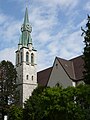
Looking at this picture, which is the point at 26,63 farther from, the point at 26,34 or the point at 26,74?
the point at 26,34

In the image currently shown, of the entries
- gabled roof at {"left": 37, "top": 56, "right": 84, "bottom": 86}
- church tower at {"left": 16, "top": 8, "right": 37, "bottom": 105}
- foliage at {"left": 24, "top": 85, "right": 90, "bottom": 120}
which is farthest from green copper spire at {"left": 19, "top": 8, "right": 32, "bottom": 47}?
foliage at {"left": 24, "top": 85, "right": 90, "bottom": 120}

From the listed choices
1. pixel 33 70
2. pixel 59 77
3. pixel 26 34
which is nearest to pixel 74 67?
pixel 59 77

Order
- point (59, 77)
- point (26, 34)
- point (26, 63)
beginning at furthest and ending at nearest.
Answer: point (26, 34), point (26, 63), point (59, 77)

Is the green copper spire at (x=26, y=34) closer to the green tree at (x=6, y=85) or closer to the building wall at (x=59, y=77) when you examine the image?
the green tree at (x=6, y=85)

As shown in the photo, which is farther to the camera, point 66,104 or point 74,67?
point 74,67

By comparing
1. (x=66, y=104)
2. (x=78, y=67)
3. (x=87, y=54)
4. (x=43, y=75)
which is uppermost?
(x=43, y=75)

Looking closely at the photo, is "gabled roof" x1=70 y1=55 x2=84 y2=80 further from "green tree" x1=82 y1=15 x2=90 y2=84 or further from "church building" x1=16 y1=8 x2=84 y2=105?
"green tree" x1=82 y1=15 x2=90 y2=84

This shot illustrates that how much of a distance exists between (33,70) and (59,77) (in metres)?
14.5

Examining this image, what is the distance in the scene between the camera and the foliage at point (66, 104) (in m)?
24.3

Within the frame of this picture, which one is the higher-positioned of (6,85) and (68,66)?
(68,66)

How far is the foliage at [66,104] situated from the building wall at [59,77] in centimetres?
1927

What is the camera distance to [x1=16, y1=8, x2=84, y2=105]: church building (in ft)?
153

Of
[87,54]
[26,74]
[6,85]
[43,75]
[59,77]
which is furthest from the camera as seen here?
[26,74]

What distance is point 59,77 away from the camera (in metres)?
47.0
